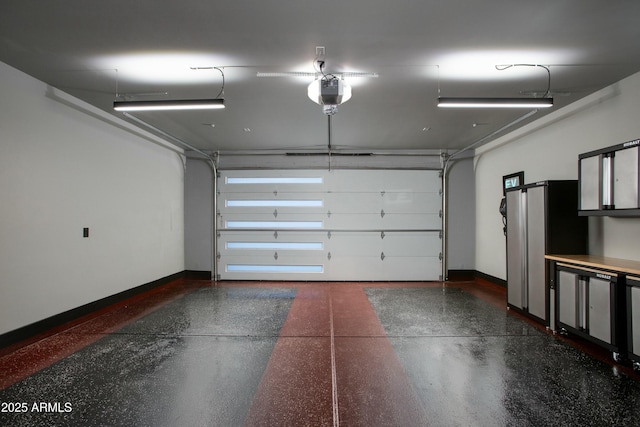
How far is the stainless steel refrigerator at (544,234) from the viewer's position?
363 centimetres

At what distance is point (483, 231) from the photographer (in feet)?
20.3

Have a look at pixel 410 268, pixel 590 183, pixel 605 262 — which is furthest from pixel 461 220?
pixel 605 262

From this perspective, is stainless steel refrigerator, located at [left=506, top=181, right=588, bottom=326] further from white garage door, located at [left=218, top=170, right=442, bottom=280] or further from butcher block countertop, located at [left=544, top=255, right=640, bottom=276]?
white garage door, located at [left=218, top=170, right=442, bottom=280]

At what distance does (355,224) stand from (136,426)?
5.07m

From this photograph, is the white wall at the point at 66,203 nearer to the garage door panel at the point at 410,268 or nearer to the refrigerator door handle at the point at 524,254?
the garage door panel at the point at 410,268

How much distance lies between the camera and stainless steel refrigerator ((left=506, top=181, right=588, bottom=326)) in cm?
363

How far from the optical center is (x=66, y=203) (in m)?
3.74

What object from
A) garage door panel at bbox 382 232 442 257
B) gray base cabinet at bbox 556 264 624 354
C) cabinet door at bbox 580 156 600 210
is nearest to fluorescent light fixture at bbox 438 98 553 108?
cabinet door at bbox 580 156 600 210

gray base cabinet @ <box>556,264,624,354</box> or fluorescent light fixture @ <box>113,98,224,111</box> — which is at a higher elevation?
fluorescent light fixture @ <box>113,98,224,111</box>

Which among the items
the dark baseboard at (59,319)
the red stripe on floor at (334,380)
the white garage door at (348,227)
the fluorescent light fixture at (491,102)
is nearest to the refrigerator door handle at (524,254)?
the fluorescent light fixture at (491,102)

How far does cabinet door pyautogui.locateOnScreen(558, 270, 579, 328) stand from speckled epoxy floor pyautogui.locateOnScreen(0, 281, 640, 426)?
0.79 ft

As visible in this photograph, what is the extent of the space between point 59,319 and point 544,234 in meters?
5.92

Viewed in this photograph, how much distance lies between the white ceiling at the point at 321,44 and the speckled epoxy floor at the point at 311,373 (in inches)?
111

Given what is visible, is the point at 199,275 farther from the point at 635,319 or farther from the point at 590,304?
the point at 635,319
